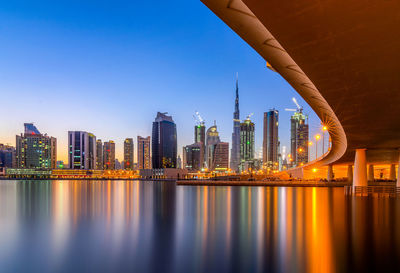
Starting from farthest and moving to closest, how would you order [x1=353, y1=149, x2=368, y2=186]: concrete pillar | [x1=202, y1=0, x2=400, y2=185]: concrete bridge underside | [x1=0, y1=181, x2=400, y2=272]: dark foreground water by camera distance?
[x1=353, y1=149, x2=368, y2=186]: concrete pillar
[x1=0, y1=181, x2=400, y2=272]: dark foreground water
[x1=202, y1=0, x2=400, y2=185]: concrete bridge underside

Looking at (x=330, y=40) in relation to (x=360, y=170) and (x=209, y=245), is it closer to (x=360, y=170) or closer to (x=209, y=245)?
(x=209, y=245)

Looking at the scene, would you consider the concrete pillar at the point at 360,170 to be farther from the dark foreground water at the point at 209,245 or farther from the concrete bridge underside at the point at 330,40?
the concrete bridge underside at the point at 330,40

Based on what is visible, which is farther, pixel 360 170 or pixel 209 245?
pixel 360 170

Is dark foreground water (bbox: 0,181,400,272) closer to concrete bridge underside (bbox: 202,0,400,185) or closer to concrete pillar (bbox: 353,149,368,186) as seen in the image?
concrete bridge underside (bbox: 202,0,400,185)

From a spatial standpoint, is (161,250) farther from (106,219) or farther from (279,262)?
(106,219)

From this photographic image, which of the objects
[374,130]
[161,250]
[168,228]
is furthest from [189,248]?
[374,130]

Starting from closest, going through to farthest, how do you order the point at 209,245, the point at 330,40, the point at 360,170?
the point at 330,40
the point at 209,245
the point at 360,170

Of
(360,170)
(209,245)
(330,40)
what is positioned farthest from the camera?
(360,170)

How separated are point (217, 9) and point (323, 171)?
427 feet

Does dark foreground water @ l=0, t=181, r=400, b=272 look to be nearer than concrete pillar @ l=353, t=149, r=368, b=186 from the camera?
Yes

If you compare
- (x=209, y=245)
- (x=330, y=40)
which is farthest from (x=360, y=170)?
(x=330, y=40)

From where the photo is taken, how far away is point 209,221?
787 inches

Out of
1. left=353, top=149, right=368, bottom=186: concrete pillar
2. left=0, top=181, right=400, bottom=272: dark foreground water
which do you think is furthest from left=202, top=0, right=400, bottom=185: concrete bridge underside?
left=353, top=149, right=368, bottom=186: concrete pillar


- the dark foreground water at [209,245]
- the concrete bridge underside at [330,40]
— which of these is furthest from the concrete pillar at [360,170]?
the concrete bridge underside at [330,40]
